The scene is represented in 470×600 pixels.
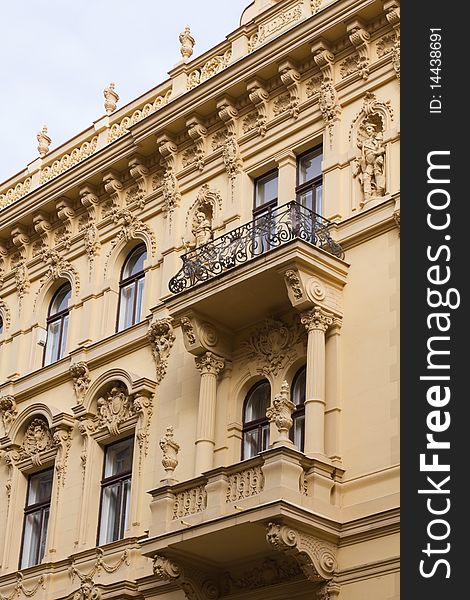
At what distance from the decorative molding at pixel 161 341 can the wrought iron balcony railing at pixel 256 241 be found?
4.19 ft

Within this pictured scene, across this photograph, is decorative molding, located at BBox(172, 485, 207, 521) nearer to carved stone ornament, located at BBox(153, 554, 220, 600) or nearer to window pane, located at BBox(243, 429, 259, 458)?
carved stone ornament, located at BBox(153, 554, 220, 600)

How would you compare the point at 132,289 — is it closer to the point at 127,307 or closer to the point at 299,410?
the point at 127,307

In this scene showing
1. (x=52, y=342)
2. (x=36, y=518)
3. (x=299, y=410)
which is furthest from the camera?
(x=52, y=342)

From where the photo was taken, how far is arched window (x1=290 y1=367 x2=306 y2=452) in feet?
73.0

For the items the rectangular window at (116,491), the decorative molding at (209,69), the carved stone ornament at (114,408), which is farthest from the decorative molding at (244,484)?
the decorative molding at (209,69)

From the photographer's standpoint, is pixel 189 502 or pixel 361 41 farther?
pixel 361 41

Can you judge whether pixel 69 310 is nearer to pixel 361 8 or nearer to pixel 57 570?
pixel 57 570

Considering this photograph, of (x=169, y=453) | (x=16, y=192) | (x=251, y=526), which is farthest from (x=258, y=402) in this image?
(x=16, y=192)

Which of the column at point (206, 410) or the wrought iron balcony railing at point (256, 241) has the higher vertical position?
the wrought iron balcony railing at point (256, 241)

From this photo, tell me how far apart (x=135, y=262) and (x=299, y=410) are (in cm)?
735

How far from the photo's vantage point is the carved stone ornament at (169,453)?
2262 centimetres

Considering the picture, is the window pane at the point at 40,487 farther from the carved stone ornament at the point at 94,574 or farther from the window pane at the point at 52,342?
the carved stone ornament at the point at 94,574

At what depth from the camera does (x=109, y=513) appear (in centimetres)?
2558

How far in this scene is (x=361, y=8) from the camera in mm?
24188
